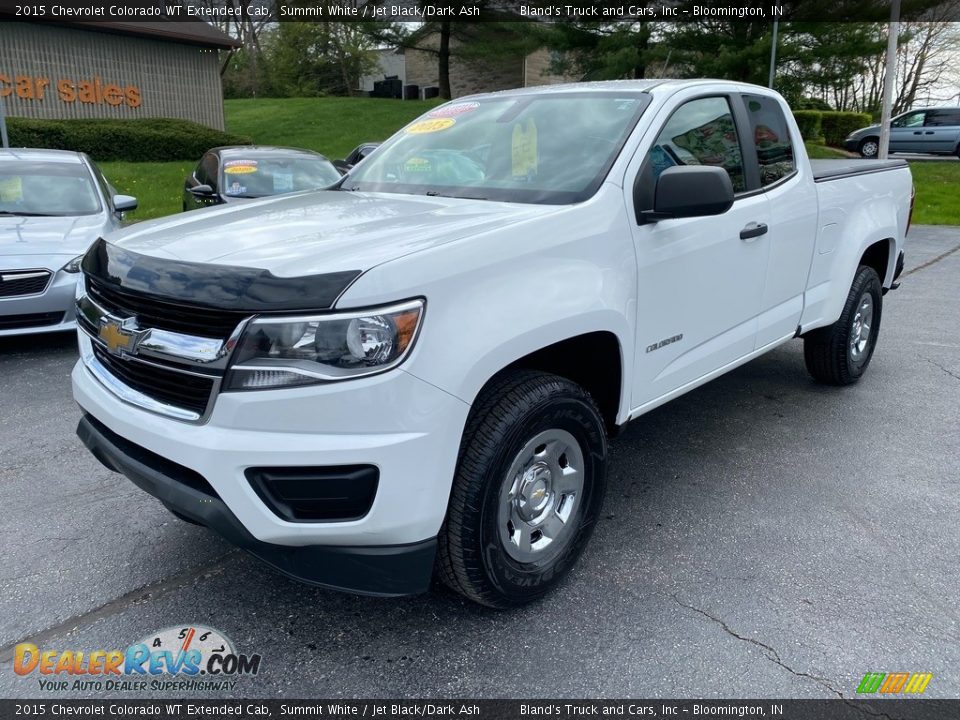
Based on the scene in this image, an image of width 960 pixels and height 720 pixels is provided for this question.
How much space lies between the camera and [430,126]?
4070mm

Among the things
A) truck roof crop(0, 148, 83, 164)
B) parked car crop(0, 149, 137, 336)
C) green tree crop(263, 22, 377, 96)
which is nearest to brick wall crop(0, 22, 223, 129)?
truck roof crop(0, 148, 83, 164)

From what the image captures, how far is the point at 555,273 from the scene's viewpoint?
107 inches

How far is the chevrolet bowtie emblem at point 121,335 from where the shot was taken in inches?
98.8

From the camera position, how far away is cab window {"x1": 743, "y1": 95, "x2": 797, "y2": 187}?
410cm

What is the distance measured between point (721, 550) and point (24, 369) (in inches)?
202

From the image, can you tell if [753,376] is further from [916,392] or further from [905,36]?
[905,36]

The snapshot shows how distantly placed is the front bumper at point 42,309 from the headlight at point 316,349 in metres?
4.27

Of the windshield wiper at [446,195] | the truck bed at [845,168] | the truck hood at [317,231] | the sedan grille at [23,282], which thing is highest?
the truck bed at [845,168]

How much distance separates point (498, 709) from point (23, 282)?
16.8 ft

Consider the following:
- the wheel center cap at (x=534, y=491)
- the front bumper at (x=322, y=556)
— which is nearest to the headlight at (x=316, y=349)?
the front bumper at (x=322, y=556)

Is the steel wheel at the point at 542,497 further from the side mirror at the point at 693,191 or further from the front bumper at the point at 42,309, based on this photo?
the front bumper at the point at 42,309

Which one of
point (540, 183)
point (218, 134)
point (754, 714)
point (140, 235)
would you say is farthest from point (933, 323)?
point (218, 134)

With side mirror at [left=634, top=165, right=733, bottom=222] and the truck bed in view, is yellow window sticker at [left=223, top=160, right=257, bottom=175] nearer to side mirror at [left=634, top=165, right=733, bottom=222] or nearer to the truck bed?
the truck bed

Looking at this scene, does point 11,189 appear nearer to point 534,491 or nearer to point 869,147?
point 534,491
